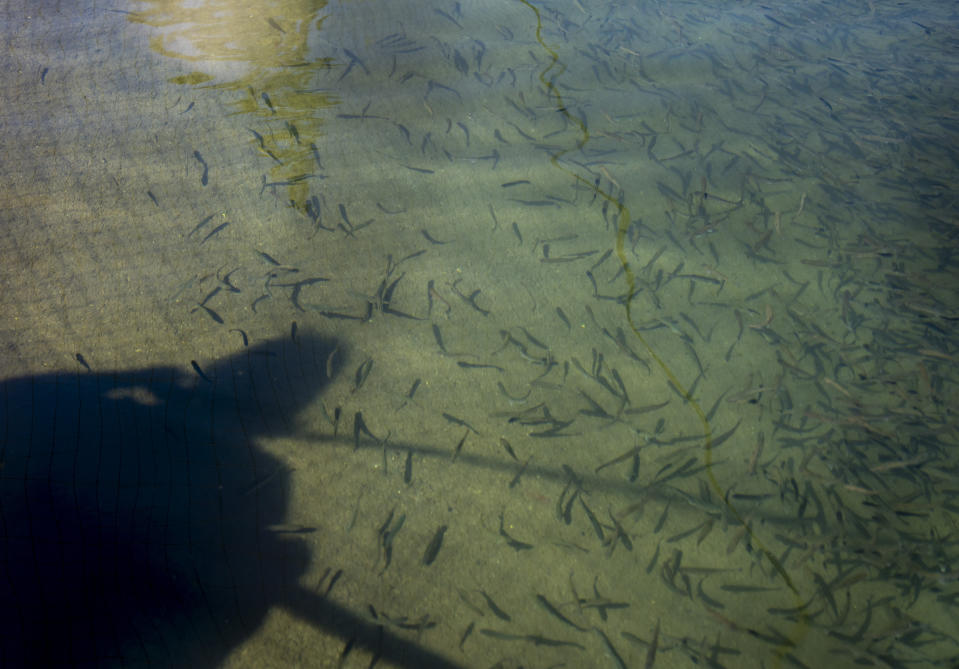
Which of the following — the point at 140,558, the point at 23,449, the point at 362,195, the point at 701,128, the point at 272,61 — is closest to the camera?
the point at 140,558

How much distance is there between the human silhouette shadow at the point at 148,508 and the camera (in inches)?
71.5

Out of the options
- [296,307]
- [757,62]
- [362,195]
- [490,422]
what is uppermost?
[757,62]

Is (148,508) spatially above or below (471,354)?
below

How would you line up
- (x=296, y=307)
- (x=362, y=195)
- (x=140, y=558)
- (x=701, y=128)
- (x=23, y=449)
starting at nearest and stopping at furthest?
(x=140, y=558) → (x=23, y=449) → (x=296, y=307) → (x=362, y=195) → (x=701, y=128)

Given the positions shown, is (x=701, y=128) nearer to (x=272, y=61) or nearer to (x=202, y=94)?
(x=272, y=61)

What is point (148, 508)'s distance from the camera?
80.6 inches

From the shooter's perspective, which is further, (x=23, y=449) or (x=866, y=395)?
(x=866, y=395)

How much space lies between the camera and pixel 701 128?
356 centimetres

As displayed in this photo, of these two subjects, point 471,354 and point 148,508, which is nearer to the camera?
point 148,508

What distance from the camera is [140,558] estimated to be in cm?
194

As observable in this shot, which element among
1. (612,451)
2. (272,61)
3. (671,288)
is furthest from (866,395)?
(272,61)

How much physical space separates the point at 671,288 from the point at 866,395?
86 cm

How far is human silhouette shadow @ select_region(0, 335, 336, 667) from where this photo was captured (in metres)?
1.82

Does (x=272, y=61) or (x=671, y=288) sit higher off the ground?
(x=272, y=61)
